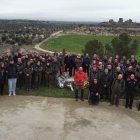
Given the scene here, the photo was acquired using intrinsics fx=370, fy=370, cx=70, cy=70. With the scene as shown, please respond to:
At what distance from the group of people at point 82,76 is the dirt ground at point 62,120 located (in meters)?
0.58

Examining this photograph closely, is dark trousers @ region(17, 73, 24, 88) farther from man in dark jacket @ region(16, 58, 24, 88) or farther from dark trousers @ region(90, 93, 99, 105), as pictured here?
dark trousers @ region(90, 93, 99, 105)

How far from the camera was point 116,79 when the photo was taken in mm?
15492

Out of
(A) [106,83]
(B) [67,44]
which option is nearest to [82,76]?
(A) [106,83]

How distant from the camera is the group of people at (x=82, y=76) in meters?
15.5

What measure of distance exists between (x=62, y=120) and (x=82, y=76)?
2.96 meters

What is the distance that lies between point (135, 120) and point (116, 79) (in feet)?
7.23

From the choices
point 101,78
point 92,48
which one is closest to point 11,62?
point 101,78

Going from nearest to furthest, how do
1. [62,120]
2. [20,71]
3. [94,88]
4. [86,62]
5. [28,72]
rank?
[62,120] < [94,88] < [28,72] < [20,71] < [86,62]

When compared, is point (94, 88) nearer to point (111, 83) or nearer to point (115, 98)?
point (111, 83)

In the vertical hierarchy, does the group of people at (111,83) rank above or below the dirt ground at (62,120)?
above

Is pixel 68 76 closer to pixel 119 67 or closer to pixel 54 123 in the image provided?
pixel 119 67

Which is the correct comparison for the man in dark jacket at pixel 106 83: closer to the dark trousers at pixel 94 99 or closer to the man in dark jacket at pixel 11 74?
the dark trousers at pixel 94 99

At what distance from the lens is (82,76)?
15898 mm

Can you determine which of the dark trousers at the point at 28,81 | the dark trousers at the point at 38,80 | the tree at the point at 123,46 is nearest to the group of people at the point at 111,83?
the dark trousers at the point at 38,80
